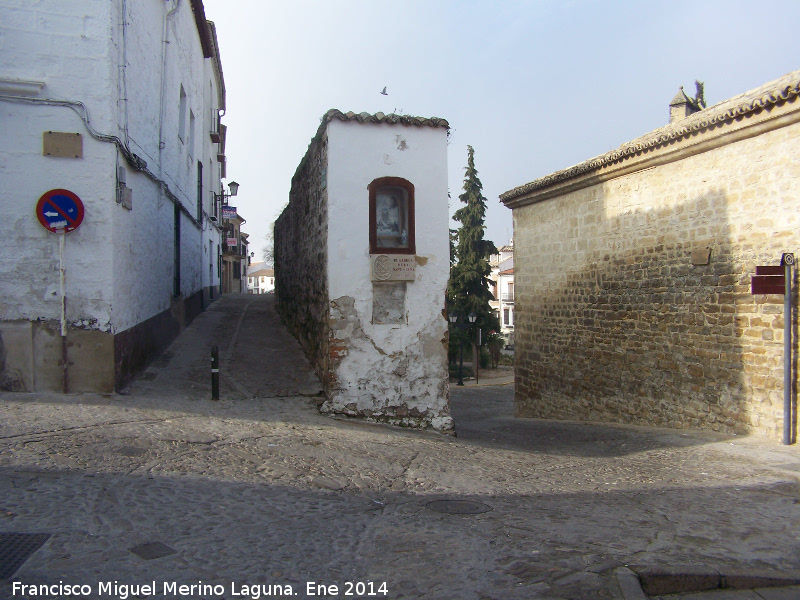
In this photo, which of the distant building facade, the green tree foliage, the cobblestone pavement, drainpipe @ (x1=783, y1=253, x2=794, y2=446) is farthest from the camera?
the distant building facade

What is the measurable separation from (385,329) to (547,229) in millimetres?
6679

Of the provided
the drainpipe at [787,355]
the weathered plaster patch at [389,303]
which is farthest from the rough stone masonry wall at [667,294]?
the weathered plaster patch at [389,303]

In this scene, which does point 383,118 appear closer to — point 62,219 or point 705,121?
point 62,219

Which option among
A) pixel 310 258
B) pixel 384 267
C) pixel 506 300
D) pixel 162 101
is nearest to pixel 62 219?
pixel 310 258

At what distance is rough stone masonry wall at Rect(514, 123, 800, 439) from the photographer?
840 centimetres

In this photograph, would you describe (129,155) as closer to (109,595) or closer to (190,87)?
(109,595)

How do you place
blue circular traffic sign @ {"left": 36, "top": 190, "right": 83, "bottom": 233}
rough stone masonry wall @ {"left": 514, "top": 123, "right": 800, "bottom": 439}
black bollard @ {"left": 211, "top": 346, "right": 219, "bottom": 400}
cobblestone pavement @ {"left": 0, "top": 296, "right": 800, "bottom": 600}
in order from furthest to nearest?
black bollard @ {"left": 211, "top": 346, "right": 219, "bottom": 400} → rough stone masonry wall @ {"left": 514, "top": 123, "right": 800, "bottom": 439} → blue circular traffic sign @ {"left": 36, "top": 190, "right": 83, "bottom": 233} → cobblestone pavement @ {"left": 0, "top": 296, "right": 800, "bottom": 600}

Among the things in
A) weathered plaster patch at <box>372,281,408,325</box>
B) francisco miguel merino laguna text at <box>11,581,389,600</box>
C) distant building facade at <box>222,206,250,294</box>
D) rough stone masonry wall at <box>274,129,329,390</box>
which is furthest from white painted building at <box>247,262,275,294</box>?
francisco miguel merino laguna text at <box>11,581,389,600</box>

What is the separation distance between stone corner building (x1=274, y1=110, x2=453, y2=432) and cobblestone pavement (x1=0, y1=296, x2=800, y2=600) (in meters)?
0.61

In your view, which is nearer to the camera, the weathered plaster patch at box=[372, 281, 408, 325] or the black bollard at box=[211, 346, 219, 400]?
the weathered plaster patch at box=[372, 281, 408, 325]

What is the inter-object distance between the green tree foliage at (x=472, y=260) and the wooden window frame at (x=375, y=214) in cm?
2432

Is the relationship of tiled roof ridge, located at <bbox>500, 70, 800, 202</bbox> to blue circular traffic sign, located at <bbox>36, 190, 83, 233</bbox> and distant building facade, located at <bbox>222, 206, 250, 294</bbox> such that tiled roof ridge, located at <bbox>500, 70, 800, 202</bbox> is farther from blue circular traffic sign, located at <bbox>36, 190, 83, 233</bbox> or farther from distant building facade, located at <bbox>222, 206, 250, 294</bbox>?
distant building facade, located at <bbox>222, 206, 250, 294</bbox>

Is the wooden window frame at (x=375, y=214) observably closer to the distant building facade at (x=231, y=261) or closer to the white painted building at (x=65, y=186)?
the white painted building at (x=65, y=186)

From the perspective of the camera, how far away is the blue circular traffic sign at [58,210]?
7.54 metres
